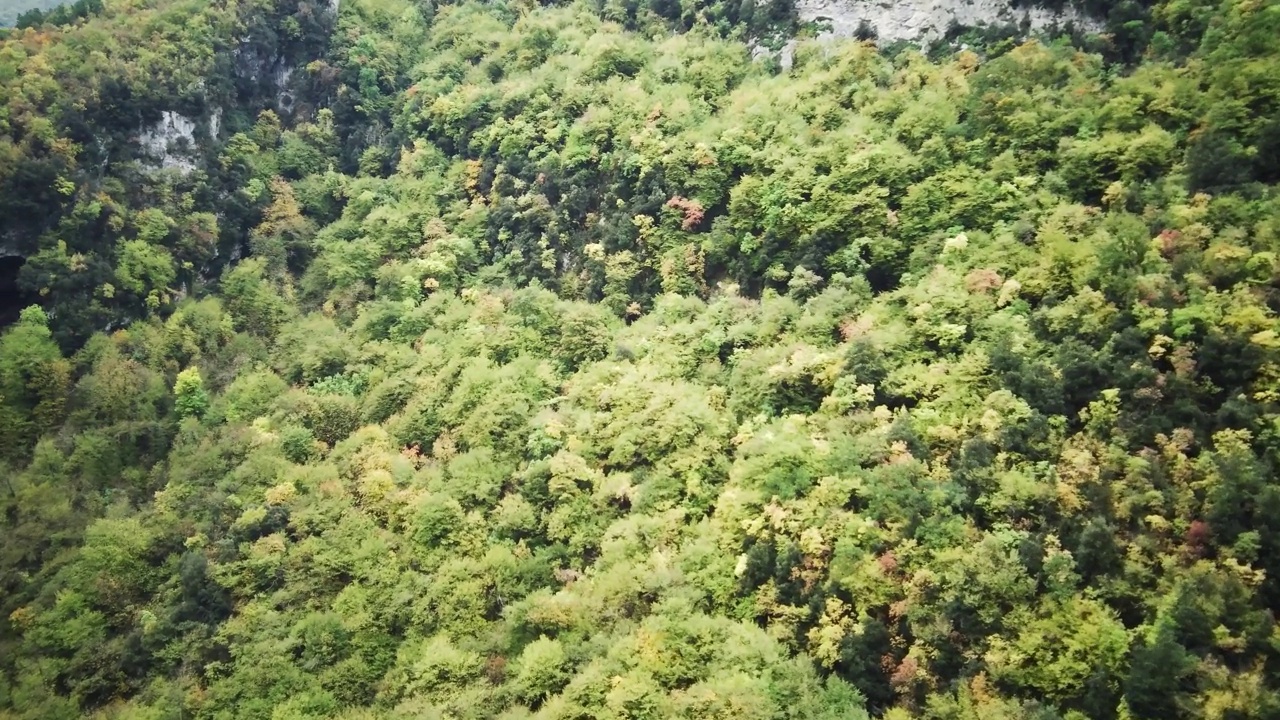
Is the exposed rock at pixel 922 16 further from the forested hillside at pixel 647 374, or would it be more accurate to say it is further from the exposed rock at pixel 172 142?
the exposed rock at pixel 172 142

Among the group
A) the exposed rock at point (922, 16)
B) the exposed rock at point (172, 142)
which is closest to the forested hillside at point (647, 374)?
the exposed rock at point (172, 142)

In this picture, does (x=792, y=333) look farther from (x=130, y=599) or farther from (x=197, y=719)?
(x=130, y=599)

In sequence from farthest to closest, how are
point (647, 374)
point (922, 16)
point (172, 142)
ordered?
point (172, 142)
point (922, 16)
point (647, 374)

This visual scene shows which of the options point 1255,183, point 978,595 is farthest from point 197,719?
point 1255,183

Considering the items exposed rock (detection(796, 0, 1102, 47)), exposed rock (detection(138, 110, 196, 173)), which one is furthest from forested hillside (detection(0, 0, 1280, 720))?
exposed rock (detection(796, 0, 1102, 47))

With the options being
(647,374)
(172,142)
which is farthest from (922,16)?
(172,142)

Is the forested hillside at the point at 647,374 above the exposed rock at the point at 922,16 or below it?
below

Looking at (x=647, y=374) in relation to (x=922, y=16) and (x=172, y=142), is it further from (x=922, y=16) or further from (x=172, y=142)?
(x=172, y=142)

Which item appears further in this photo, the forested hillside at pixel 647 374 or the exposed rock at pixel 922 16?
the exposed rock at pixel 922 16
